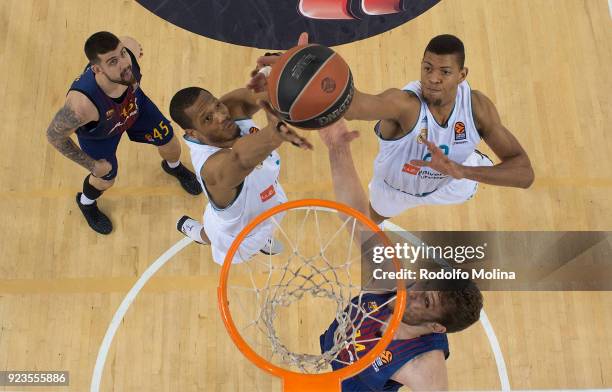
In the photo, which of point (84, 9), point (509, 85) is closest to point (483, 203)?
point (509, 85)

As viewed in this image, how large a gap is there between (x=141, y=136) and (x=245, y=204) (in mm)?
1170

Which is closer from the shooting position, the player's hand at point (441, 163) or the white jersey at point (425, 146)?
the player's hand at point (441, 163)

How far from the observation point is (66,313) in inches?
180

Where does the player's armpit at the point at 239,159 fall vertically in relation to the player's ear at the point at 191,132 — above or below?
below

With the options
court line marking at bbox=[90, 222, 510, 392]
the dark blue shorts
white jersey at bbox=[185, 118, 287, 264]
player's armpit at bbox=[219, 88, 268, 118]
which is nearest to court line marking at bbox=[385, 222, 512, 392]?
court line marking at bbox=[90, 222, 510, 392]

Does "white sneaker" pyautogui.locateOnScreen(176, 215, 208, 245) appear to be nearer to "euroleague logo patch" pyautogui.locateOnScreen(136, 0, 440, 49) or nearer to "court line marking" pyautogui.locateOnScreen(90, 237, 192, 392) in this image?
"court line marking" pyautogui.locateOnScreen(90, 237, 192, 392)

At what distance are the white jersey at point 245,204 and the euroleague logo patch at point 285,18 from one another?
5.74ft

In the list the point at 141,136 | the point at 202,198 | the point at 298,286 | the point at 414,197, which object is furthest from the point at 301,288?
the point at 141,136

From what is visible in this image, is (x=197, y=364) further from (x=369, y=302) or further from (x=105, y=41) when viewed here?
(x=105, y=41)

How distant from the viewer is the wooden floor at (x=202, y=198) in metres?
4.48

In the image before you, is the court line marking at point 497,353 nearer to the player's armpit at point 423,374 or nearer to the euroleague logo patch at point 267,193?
the player's armpit at point 423,374

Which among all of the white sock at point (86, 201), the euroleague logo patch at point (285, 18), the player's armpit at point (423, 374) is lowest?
the player's armpit at point (423, 374)

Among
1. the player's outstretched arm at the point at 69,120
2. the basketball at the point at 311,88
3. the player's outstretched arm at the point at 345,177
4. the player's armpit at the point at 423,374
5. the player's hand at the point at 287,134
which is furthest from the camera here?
the player's outstretched arm at the point at 345,177

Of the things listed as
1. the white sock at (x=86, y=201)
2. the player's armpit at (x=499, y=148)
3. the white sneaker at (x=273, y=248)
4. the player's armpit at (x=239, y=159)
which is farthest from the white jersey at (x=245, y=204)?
the player's armpit at (x=499, y=148)
